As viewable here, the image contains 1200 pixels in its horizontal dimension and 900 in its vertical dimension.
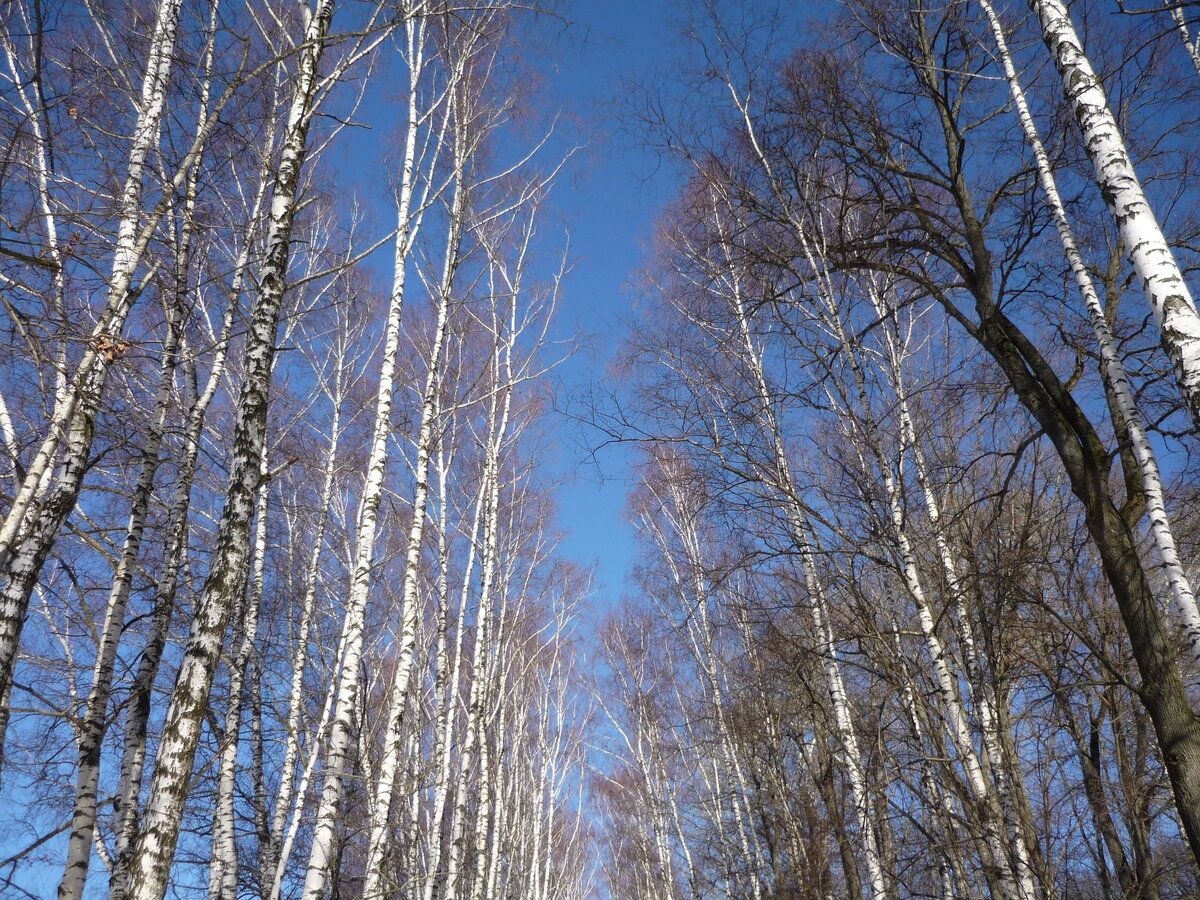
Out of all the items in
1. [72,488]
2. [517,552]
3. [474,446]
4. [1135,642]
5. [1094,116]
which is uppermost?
[474,446]

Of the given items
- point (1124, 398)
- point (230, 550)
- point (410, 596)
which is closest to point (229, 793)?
point (410, 596)

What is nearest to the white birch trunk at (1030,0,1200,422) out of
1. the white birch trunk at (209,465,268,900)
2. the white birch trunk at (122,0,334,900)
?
the white birch trunk at (122,0,334,900)

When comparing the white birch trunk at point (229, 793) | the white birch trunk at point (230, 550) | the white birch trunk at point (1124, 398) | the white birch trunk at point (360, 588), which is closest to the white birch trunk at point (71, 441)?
the white birch trunk at point (230, 550)

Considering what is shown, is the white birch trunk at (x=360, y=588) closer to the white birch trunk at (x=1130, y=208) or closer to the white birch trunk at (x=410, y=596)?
the white birch trunk at (x=410, y=596)

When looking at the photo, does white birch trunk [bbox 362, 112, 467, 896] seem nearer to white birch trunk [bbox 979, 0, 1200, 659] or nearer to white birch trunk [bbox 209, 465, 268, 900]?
white birch trunk [bbox 209, 465, 268, 900]

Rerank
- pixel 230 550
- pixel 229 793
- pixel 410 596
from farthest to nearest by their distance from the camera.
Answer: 1. pixel 229 793
2. pixel 410 596
3. pixel 230 550

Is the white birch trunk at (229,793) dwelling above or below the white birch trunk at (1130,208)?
below

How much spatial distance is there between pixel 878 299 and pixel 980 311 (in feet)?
6.13

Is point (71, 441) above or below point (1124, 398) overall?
above

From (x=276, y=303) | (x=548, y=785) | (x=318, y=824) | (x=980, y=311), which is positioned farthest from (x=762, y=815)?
(x=548, y=785)

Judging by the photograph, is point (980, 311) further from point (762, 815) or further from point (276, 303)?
point (762, 815)

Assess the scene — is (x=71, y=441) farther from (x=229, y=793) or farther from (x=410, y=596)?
(x=229, y=793)

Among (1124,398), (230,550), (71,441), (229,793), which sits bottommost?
(229,793)

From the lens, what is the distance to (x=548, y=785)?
19.0 meters
